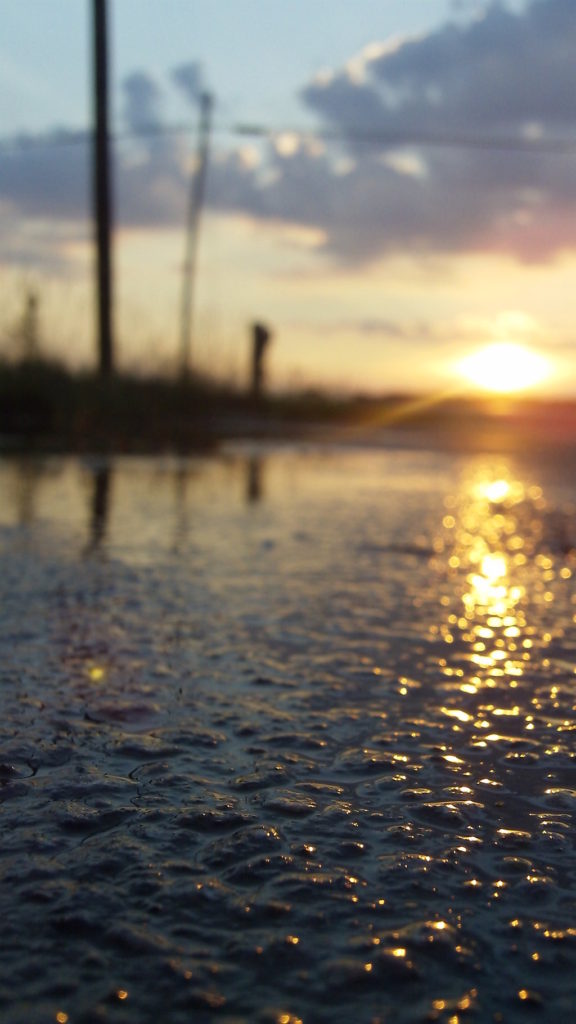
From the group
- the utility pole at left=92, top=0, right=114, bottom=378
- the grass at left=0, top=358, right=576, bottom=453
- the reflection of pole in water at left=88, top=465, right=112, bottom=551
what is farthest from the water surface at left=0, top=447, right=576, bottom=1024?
the utility pole at left=92, top=0, right=114, bottom=378

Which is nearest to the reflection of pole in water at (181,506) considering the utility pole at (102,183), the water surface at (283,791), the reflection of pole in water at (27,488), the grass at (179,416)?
the water surface at (283,791)

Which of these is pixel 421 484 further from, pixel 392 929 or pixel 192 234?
pixel 192 234

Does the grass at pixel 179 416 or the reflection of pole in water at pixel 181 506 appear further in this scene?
the grass at pixel 179 416

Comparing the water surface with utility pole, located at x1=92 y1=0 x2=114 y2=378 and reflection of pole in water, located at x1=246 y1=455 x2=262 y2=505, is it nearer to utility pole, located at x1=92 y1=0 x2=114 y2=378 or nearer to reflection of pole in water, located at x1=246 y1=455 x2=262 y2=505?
reflection of pole in water, located at x1=246 y1=455 x2=262 y2=505

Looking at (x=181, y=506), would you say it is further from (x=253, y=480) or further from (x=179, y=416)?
(x=179, y=416)

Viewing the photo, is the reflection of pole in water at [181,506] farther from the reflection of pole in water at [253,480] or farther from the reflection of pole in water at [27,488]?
the reflection of pole in water at [27,488]

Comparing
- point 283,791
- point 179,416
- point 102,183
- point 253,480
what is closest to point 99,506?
point 253,480
